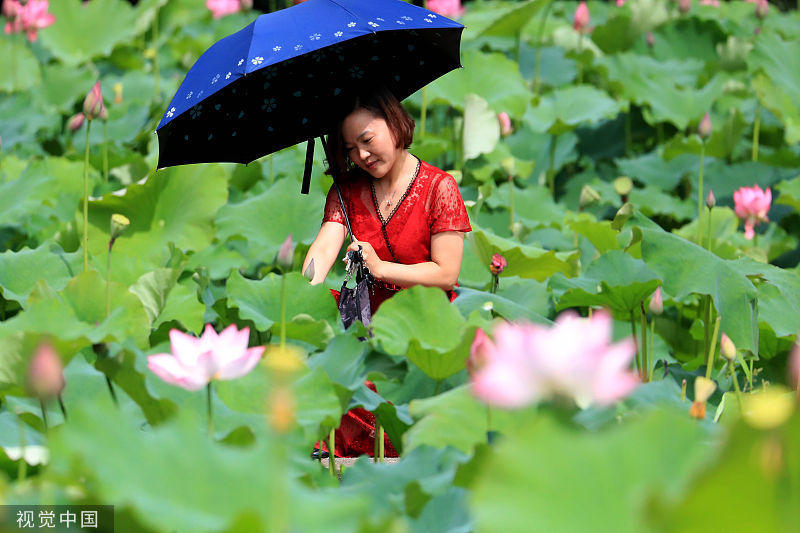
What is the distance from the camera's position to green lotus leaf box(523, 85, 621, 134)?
113 inches

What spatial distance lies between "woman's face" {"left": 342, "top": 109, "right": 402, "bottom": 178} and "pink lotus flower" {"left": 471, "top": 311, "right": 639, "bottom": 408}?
1021 millimetres

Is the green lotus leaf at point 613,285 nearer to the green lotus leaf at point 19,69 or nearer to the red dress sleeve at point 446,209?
the red dress sleeve at point 446,209

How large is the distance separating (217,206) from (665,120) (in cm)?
166

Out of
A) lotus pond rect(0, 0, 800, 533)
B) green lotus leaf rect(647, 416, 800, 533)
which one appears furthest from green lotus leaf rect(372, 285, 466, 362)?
green lotus leaf rect(647, 416, 800, 533)

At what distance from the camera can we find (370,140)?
159cm

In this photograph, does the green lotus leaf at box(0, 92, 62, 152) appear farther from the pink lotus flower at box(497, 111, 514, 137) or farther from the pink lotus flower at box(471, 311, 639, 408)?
the pink lotus flower at box(471, 311, 639, 408)

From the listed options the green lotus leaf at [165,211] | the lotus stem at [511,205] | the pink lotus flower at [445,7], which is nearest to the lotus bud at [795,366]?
the lotus stem at [511,205]

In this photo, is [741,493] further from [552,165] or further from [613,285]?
[552,165]

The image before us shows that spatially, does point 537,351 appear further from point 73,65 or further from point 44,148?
point 73,65

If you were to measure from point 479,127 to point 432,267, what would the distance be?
1.10 m

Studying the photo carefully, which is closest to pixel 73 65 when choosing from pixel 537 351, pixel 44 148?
pixel 44 148

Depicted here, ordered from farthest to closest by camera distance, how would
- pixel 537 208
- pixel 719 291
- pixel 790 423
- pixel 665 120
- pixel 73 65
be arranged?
pixel 73 65 < pixel 665 120 < pixel 537 208 < pixel 719 291 < pixel 790 423

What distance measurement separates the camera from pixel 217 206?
7.13ft

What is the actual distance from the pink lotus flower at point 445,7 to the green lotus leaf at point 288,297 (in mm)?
2083
